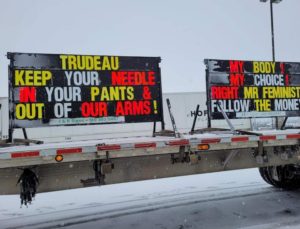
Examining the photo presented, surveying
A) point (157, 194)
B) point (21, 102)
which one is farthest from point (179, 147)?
point (157, 194)

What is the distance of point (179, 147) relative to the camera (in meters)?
5.28

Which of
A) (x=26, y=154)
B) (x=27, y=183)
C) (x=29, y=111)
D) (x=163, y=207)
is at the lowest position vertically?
(x=163, y=207)

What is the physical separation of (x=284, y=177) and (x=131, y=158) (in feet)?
15.5

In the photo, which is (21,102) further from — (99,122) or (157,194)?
(157,194)

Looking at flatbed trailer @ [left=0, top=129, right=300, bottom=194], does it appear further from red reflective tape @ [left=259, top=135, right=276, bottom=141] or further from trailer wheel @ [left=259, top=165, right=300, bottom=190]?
trailer wheel @ [left=259, top=165, right=300, bottom=190]

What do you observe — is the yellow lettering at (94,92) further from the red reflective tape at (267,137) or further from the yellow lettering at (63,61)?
the red reflective tape at (267,137)

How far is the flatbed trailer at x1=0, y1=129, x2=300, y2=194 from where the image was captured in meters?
4.63

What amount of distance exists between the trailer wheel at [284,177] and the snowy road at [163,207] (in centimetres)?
22

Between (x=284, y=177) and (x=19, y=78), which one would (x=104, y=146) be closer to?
(x=19, y=78)

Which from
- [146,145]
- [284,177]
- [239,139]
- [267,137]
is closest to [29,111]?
[146,145]

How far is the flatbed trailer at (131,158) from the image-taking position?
4.63 metres

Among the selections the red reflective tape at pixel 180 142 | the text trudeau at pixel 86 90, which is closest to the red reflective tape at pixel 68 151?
the red reflective tape at pixel 180 142

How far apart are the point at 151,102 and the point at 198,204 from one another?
2.44m

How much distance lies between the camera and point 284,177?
8297mm
